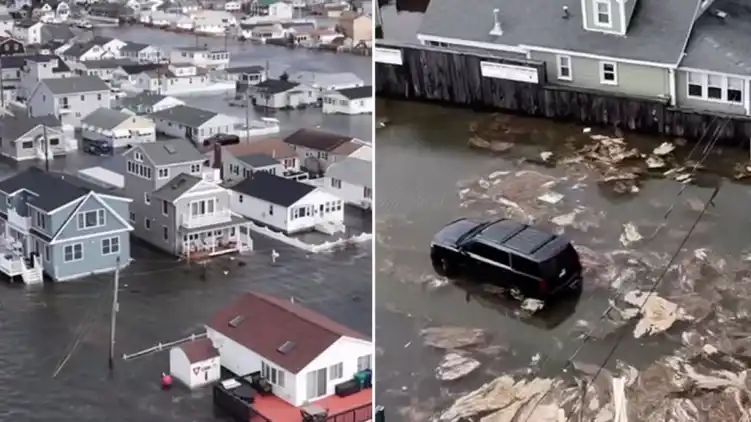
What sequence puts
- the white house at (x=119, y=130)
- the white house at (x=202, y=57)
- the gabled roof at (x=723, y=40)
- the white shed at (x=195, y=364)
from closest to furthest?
the gabled roof at (x=723, y=40)
the white shed at (x=195, y=364)
the white house at (x=119, y=130)
the white house at (x=202, y=57)

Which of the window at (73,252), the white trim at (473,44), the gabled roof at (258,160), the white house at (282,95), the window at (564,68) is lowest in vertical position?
the window at (73,252)

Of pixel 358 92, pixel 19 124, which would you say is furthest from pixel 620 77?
pixel 19 124

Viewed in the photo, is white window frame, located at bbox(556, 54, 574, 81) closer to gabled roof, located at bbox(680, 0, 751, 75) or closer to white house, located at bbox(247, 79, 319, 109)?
gabled roof, located at bbox(680, 0, 751, 75)

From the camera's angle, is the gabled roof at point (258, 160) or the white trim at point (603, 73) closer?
the white trim at point (603, 73)

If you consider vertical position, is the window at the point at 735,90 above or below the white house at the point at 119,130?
above

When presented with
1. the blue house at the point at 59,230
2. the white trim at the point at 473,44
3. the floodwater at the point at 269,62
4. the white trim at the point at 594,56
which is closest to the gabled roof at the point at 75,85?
the floodwater at the point at 269,62

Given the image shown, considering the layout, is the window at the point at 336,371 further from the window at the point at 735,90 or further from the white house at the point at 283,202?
the window at the point at 735,90
